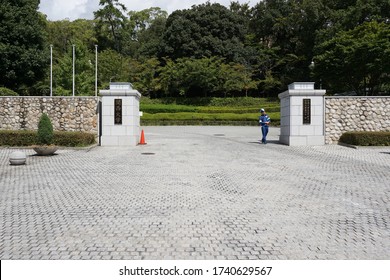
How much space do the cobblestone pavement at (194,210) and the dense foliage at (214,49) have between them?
1053 inches

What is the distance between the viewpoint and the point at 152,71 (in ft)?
162

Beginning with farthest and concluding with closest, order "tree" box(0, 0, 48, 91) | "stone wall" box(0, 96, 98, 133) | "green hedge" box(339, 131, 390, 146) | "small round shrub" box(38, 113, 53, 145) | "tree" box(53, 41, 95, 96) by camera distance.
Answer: "tree" box(53, 41, 95, 96) → "tree" box(0, 0, 48, 91) → "stone wall" box(0, 96, 98, 133) → "green hedge" box(339, 131, 390, 146) → "small round shrub" box(38, 113, 53, 145)

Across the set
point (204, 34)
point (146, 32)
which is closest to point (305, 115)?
point (204, 34)

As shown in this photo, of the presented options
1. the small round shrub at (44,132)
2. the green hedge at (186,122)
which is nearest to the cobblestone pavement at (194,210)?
the small round shrub at (44,132)

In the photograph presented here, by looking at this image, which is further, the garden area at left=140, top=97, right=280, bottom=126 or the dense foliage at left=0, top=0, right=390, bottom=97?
the garden area at left=140, top=97, right=280, bottom=126

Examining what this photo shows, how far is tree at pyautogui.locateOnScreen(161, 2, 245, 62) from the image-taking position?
51.1 meters

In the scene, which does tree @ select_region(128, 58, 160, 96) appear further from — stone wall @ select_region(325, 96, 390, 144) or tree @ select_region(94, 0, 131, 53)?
stone wall @ select_region(325, 96, 390, 144)

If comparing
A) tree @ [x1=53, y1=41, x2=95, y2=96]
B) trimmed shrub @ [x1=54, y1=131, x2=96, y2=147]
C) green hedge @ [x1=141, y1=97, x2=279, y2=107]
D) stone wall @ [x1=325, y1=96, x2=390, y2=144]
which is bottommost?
trimmed shrub @ [x1=54, y1=131, x2=96, y2=147]

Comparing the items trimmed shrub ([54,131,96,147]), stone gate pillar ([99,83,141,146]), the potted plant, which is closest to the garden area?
stone gate pillar ([99,83,141,146])

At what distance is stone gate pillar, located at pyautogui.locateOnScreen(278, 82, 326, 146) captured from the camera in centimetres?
1889

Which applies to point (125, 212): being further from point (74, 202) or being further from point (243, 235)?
point (243, 235)

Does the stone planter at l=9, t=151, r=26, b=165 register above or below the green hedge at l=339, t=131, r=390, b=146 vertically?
below

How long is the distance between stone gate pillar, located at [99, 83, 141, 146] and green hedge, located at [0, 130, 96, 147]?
1.04 m

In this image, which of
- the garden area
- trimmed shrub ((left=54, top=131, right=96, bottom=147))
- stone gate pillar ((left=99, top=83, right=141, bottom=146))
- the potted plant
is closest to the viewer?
the potted plant
